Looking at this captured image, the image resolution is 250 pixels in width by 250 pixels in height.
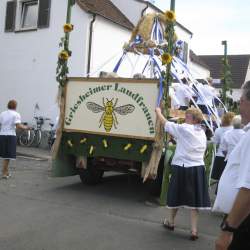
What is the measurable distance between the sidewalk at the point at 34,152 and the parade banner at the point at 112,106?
5.57 m

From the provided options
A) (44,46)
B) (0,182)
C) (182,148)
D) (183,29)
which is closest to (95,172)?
(0,182)

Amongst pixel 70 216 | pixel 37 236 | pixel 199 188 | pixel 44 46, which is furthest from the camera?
pixel 44 46

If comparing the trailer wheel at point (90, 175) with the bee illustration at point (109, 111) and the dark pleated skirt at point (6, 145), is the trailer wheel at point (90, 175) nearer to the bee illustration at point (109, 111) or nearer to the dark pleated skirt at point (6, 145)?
the bee illustration at point (109, 111)

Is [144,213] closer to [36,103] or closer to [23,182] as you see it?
[23,182]

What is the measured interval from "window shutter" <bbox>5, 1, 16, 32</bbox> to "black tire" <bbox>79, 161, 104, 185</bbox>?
438 inches

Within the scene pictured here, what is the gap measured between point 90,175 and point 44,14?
33.3ft

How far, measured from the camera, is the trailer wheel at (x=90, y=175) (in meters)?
9.18

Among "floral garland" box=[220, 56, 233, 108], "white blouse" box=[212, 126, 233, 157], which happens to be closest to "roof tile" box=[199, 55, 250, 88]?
"floral garland" box=[220, 56, 233, 108]

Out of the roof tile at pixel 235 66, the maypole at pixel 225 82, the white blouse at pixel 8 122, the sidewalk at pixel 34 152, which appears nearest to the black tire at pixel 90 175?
the white blouse at pixel 8 122

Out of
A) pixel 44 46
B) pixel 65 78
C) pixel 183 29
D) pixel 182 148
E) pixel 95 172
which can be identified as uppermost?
pixel 183 29

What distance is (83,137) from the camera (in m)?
8.44

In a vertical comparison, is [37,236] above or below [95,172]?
below

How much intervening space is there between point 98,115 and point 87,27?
869 cm

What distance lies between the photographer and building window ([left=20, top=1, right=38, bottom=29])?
18.5 m
